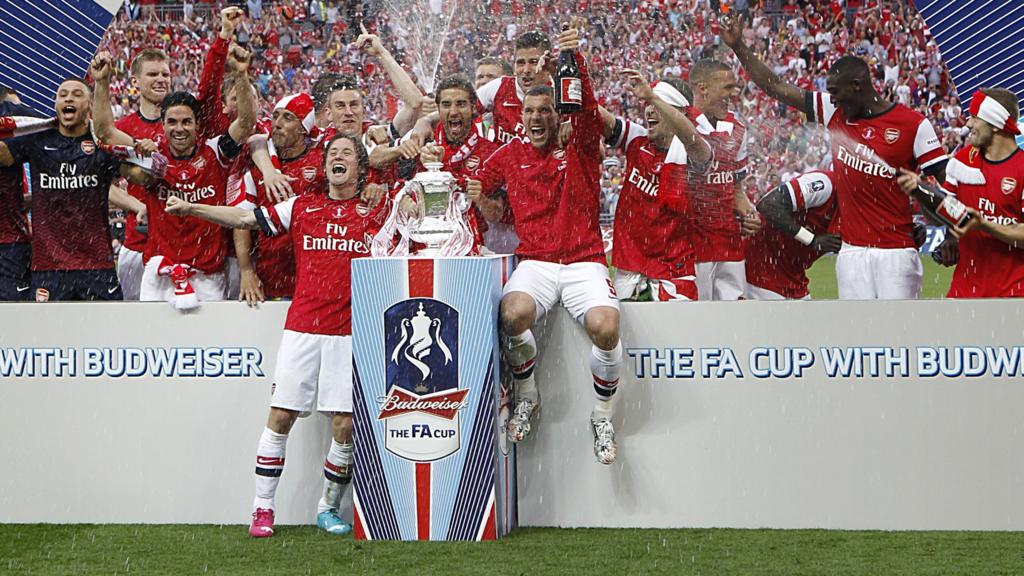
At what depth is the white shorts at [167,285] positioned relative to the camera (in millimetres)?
5594

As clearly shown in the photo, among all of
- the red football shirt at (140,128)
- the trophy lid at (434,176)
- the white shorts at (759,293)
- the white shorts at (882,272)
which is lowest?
the white shorts at (759,293)

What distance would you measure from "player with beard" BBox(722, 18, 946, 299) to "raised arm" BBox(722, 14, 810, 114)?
70 mm

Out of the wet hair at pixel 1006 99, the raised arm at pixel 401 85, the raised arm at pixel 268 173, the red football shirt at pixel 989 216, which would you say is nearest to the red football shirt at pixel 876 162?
the red football shirt at pixel 989 216

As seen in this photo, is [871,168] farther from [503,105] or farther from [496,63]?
[496,63]

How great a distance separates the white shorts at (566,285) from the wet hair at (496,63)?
54.2 inches

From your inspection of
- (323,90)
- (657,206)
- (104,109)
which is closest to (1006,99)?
(657,206)

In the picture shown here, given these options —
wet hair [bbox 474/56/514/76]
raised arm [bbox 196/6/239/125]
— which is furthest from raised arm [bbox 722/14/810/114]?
raised arm [bbox 196/6/239/125]

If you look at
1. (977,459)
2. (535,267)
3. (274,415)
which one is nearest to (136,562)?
(274,415)

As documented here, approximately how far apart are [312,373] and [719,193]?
2077 mm

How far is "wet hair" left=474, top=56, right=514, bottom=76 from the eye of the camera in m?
5.87

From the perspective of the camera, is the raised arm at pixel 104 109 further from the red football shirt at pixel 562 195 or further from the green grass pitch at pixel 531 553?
the red football shirt at pixel 562 195

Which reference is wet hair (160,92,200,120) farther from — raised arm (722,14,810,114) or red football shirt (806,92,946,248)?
red football shirt (806,92,946,248)

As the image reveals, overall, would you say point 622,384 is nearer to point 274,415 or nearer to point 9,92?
point 274,415

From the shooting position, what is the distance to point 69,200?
5.63 meters
